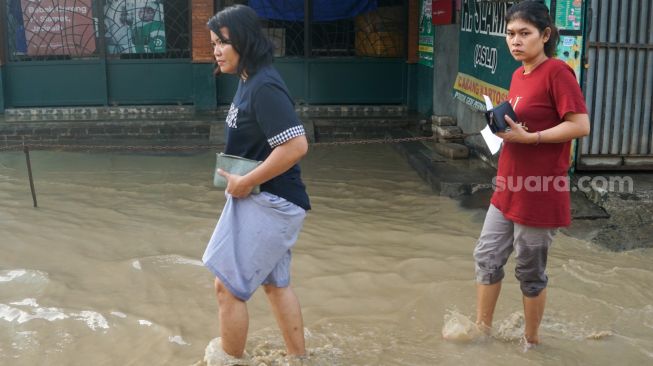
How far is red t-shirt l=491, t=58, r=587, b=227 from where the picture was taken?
10.8ft

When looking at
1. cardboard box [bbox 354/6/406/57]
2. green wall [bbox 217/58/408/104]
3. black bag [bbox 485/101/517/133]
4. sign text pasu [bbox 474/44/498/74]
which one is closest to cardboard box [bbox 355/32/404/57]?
cardboard box [bbox 354/6/406/57]

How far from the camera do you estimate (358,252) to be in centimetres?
540

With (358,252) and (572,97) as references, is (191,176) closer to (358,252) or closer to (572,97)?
(358,252)

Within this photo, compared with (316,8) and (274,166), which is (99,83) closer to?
(316,8)

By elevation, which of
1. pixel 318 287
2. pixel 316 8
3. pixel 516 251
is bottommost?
pixel 318 287

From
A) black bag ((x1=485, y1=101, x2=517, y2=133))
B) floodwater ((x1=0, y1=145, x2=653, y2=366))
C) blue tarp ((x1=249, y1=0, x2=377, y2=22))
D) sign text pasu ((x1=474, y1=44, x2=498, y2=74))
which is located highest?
blue tarp ((x1=249, y1=0, x2=377, y2=22))

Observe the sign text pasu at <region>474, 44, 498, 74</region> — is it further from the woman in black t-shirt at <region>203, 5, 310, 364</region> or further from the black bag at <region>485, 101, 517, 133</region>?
the woman in black t-shirt at <region>203, 5, 310, 364</region>

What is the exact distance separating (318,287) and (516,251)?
5.16 feet

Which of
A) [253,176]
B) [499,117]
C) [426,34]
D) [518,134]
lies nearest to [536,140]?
[518,134]

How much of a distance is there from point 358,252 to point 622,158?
2.80 meters

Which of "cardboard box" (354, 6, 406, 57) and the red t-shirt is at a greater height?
"cardboard box" (354, 6, 406, 57)

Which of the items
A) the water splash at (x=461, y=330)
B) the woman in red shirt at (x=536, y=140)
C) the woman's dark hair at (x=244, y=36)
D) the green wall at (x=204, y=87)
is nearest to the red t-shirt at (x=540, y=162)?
the woman in red shirt at (x=536, y=140)

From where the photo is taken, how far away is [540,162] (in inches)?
131

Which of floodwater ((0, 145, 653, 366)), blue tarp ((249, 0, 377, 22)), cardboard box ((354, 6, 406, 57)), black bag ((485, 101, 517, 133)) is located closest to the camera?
black bag ((485, 101, 517, 133))
